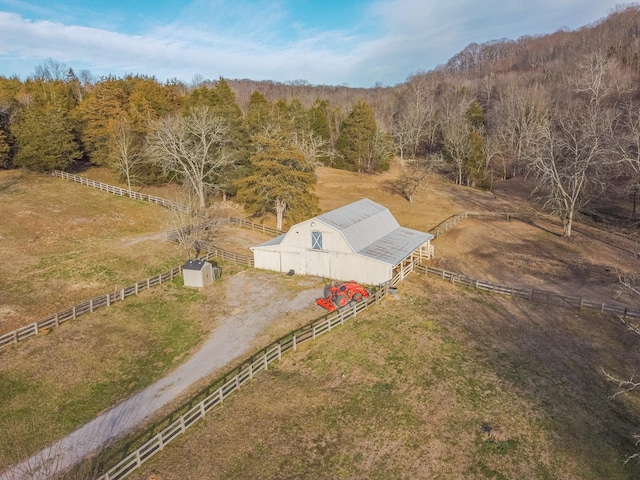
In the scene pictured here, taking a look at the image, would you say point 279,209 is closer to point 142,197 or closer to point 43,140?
point 142,197

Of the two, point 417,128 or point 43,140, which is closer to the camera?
point 43,140

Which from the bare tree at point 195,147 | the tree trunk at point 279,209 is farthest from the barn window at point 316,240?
the bare tree at point 195,147

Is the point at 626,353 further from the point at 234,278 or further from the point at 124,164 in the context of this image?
the point at 124,164

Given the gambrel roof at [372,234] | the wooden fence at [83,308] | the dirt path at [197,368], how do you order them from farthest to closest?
the gambrel roof at [372,234] → the wooden fence at [83,308] → the dirt path at [197,368]

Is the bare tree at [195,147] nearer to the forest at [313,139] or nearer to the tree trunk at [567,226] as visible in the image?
the forest at [313,139]

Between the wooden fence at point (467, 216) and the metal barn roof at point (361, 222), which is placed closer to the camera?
the metal barn roof at point (361, 222)

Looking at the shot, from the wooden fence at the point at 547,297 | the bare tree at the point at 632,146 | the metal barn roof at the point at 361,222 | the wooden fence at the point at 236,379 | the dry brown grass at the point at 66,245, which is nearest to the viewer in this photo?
the wooden fence at the point at 236,379

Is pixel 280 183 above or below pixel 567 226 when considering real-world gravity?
above

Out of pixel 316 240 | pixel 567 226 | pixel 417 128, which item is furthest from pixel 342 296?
pixel 417 128
